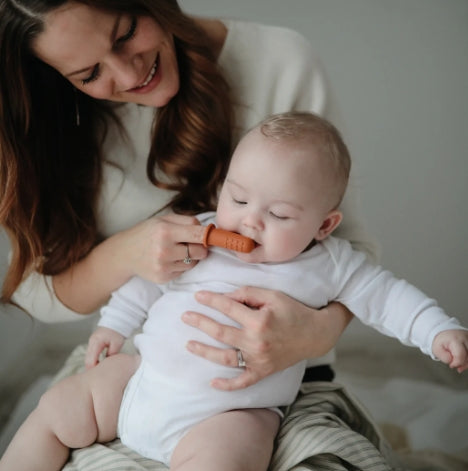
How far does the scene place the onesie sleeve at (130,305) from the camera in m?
1.10

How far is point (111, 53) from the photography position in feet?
3.18

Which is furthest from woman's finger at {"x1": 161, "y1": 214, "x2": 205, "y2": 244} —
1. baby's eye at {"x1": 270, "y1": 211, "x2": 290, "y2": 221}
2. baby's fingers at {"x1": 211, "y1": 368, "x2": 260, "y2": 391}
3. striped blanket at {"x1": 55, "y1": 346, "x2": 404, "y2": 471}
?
striped blanket at {"x1": 55, "y1": 346, "x2": 404, "y2": 471}

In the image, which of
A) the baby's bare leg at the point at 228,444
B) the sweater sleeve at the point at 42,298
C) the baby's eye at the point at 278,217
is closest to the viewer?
the baby's bare leg at the point at 228,444

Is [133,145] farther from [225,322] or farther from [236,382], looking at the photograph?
[236,382]

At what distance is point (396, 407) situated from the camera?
1.56 m

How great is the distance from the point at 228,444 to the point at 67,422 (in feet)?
0.97

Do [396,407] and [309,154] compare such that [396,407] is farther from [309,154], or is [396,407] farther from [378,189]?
[309,154]

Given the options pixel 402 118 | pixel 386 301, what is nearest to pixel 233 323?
pixel 386 301

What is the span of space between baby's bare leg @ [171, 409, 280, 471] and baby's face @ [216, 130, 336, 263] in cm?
27

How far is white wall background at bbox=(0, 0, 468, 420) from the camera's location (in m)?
1.71

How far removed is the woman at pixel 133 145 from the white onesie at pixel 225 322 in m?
0.04

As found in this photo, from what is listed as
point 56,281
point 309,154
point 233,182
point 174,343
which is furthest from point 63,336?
point 309,154

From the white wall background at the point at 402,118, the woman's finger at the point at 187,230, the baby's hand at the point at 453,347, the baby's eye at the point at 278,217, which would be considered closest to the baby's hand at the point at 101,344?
the woman's finger at the point at 187,230

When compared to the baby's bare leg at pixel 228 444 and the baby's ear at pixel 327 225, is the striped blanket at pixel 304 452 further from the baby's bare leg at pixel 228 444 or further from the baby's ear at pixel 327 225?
the baby's ear at pixel 327 225
